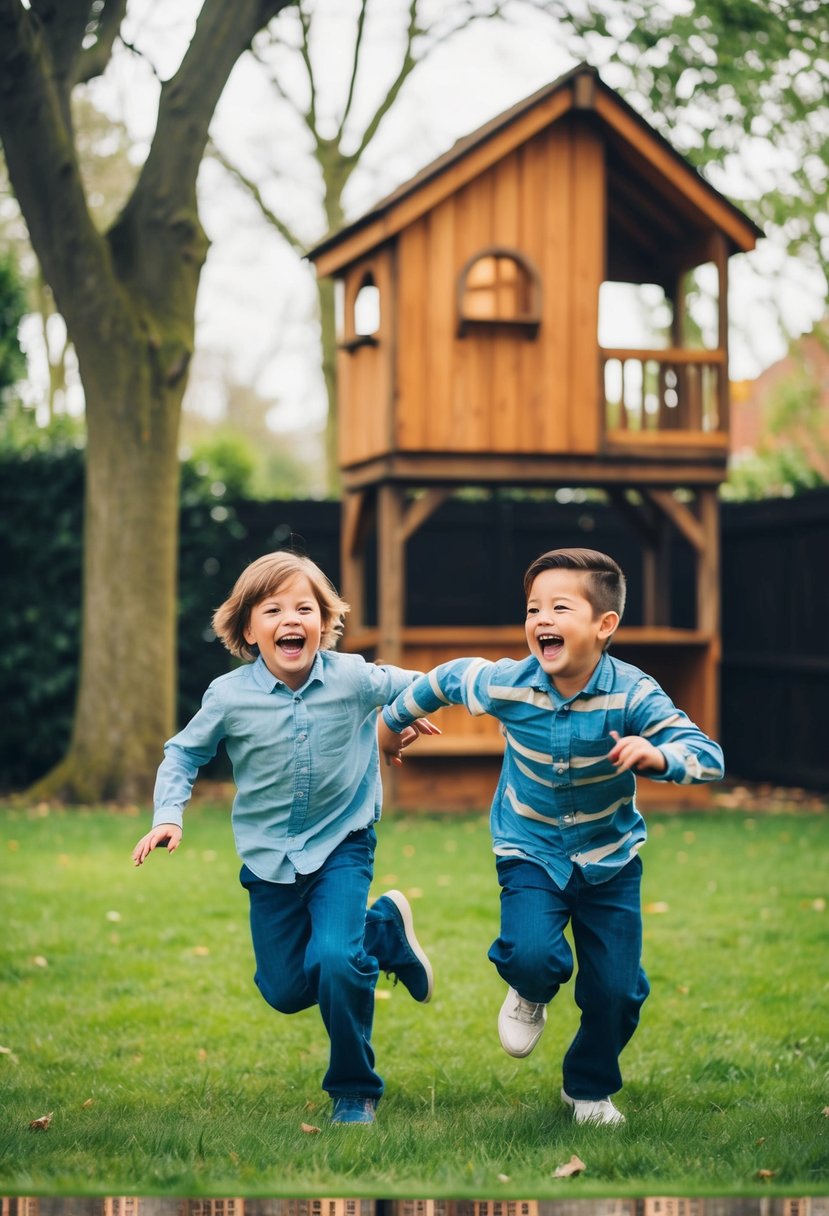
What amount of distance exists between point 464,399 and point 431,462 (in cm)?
52

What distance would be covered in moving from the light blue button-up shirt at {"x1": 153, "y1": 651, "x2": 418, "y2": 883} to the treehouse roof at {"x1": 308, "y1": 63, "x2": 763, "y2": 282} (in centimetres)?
749

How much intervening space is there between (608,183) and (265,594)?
9.01m

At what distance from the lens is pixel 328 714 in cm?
430

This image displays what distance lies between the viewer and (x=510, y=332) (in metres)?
11.4

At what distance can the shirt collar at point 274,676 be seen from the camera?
14.1ft

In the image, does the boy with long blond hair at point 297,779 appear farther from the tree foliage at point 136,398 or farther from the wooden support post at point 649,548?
the wooden support post at point 649,548

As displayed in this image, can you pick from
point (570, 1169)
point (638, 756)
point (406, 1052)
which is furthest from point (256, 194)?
point (570, 1169)

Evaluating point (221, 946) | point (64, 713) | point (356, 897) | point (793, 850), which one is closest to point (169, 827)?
point (356, 897)

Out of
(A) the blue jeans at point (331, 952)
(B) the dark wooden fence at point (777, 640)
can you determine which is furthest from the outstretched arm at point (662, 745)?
(B) the dark wooden fence at point (777, 640)

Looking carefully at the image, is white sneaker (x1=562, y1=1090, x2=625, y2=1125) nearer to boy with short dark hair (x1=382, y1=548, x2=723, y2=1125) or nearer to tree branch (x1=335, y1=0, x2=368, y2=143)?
boy with short dark hair (x1=382, y1=548, x2=723, y2=1125)

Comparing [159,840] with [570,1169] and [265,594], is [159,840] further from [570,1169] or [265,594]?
[570,1169]

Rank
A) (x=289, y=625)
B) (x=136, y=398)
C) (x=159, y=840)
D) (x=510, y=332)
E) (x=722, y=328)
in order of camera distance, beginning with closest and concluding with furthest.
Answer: (x=159, y=840) → (x=289, y=625) → (x=510, y=332) → (x=136, y=398) → (x=722, y=328)

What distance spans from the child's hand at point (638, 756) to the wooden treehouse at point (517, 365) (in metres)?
7.68

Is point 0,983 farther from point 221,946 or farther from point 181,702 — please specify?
point 181,702
